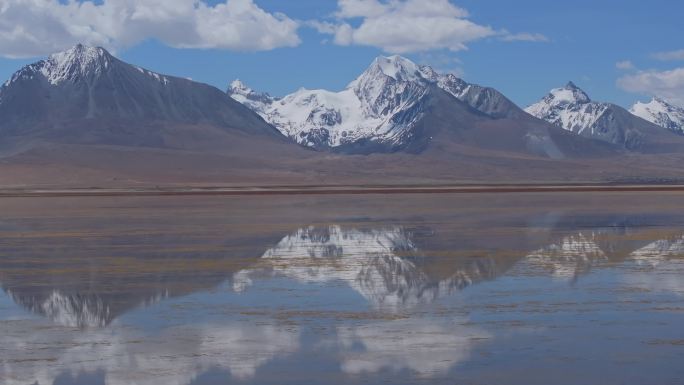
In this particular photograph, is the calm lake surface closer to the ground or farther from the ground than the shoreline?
closer to the ground

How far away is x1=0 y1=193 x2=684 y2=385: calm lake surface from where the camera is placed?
14773 mm

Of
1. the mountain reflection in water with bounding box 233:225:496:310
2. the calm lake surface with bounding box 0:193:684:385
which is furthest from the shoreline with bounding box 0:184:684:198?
the mountain reflection in water with bounding box 233:225:496:310

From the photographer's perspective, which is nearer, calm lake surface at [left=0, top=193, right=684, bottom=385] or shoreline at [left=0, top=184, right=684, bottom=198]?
calm lake surface at [left=0, top=193, right=684, bottom=385]

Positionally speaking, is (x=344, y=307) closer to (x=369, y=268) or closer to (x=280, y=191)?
(x=369, y=268)

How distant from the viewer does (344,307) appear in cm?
2002

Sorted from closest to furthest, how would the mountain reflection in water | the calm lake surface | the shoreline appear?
the calm lake surface → the mountain reflection in water → the shoreline

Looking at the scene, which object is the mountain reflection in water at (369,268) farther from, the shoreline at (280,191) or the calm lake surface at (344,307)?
the shoreline at (280,191)

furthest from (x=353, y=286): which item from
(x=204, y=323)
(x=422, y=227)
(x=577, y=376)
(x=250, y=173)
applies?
(x=250, y=173)

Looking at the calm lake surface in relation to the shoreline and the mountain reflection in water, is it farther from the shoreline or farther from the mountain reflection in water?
the shoreline

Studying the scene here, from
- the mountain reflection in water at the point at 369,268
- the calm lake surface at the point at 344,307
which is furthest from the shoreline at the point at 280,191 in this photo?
the mountain reflection in water at the point at 369,268

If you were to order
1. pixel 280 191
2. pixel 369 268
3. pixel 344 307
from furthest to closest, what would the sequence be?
1. pixel 280 191
2. pixel 369 268
3. pixel 344 307

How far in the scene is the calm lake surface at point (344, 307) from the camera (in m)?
14.8

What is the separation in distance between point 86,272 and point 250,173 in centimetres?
14416

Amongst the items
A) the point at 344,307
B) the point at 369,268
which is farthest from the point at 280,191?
the point at 344,307
